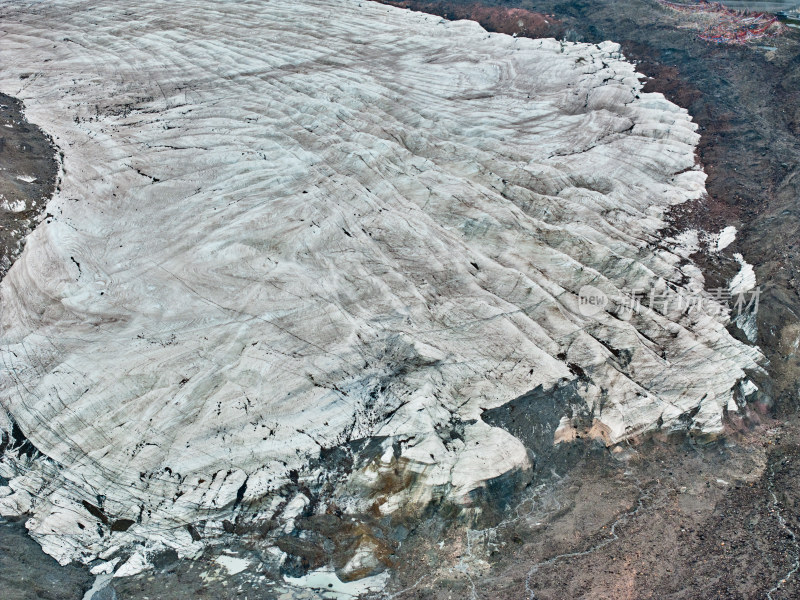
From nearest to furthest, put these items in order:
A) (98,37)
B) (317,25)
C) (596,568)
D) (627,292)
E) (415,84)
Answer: (596,568)
(627,292)
(415,84)
(98,37)
(317,25)

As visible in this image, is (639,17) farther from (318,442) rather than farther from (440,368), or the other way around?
(318,442)

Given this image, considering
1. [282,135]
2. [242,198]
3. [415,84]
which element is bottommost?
[242,198]

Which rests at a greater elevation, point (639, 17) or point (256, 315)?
point (639, 17)

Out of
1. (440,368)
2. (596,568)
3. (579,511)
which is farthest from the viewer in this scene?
(440,368)

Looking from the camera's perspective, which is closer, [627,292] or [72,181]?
[627,292]

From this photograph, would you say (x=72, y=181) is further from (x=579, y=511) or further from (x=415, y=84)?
(x=579, y=511)

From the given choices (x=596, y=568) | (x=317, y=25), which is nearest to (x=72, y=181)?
(x=317, y=25)
